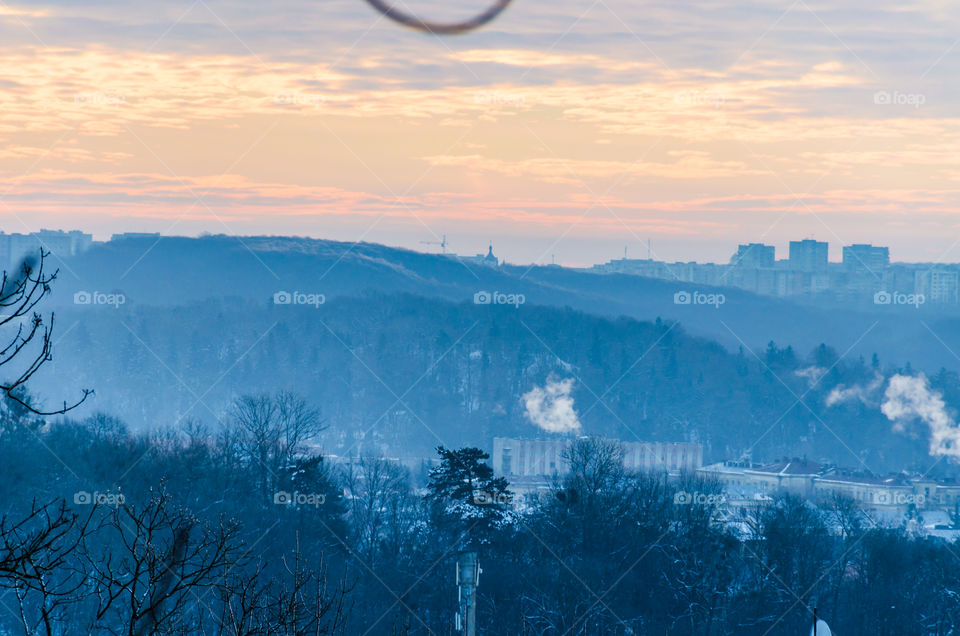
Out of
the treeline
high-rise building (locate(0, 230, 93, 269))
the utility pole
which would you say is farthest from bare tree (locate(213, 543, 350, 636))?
high-rise building (locate(0, 230, 93, 269))

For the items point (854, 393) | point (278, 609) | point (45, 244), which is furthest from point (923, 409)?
point (278, 609)

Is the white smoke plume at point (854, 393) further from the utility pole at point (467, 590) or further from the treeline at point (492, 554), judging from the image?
the utility pole at point (467, 590)

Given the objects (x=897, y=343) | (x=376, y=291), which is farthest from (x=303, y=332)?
(x=897, y=343)

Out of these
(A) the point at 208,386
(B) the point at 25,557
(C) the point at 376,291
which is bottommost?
(B) the point at 25,557

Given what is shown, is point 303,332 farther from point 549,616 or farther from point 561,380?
point 549,616

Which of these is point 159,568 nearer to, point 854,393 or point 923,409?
point 923,409
